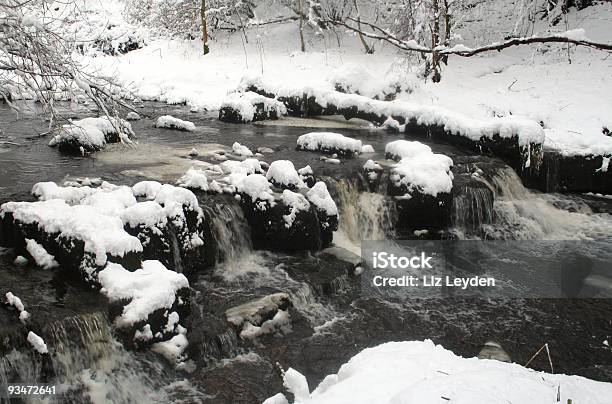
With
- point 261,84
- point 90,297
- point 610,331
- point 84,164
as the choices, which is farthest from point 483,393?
point 261,84

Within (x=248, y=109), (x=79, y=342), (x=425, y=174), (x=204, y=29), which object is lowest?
(x=79, y=342)

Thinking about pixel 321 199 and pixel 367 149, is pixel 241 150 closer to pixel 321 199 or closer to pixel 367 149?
pixel 367 149

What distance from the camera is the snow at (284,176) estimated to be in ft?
26.5

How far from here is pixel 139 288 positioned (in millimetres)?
5371

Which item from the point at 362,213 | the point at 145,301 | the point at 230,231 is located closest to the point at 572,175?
the point at 362,213

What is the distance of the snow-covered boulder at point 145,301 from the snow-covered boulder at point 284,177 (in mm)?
2853

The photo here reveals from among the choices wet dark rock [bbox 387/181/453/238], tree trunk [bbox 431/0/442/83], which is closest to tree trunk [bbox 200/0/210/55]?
tree trunk [bbox 431/0/442/83]

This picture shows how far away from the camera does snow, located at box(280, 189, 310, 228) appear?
743 cm

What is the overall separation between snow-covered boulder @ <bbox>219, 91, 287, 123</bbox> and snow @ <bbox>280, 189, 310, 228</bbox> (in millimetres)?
6183

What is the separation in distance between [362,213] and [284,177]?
5.51 ft

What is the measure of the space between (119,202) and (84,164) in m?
2.74

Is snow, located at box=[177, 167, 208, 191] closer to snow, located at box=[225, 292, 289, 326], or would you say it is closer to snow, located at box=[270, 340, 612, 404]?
snow, located at box=[225, 292, 289, 326]

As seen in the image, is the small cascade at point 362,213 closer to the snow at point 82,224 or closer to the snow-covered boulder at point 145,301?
the snow-covered boulder at point 145,301

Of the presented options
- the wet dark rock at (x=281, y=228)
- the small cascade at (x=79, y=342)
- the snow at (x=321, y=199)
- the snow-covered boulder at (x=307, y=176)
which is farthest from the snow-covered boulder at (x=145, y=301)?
the snow-covered boulder at (x=307, y=176)
